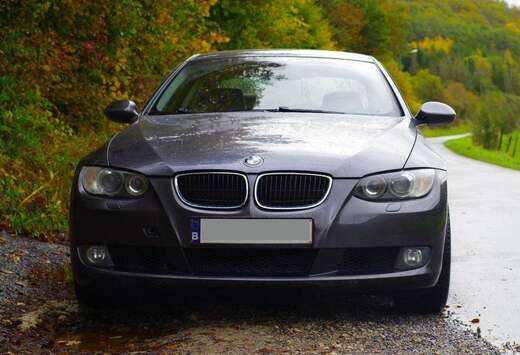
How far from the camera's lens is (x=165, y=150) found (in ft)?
16.2

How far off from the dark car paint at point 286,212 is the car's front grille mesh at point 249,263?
0.04 m

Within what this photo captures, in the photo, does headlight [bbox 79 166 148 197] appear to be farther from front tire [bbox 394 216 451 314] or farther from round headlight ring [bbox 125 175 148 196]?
front tire [bbox 394 216 451 314]

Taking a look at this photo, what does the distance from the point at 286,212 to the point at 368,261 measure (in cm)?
54

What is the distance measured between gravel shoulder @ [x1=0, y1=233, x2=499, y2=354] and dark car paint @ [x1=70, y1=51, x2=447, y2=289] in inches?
10.1

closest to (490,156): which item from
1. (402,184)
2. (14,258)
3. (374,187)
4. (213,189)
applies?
(14,258)

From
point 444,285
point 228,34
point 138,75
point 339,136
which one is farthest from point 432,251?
point 228,34

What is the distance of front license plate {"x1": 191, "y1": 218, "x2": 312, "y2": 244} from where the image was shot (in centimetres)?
456

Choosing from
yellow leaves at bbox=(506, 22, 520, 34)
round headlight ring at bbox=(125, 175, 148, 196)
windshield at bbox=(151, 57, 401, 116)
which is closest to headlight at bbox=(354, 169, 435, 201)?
round headlight ring at bbox=(125, 175, 148, 196)

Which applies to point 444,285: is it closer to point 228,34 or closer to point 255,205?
point 255,205

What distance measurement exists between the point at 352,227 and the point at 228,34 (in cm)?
1979

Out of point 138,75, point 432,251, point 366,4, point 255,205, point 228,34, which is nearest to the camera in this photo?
point 255,205

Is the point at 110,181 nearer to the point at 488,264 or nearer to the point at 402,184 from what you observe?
the point at 402,184

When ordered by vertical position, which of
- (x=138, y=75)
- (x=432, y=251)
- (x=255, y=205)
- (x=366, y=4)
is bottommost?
(x=366, y=4)

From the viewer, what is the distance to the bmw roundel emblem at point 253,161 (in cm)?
471
